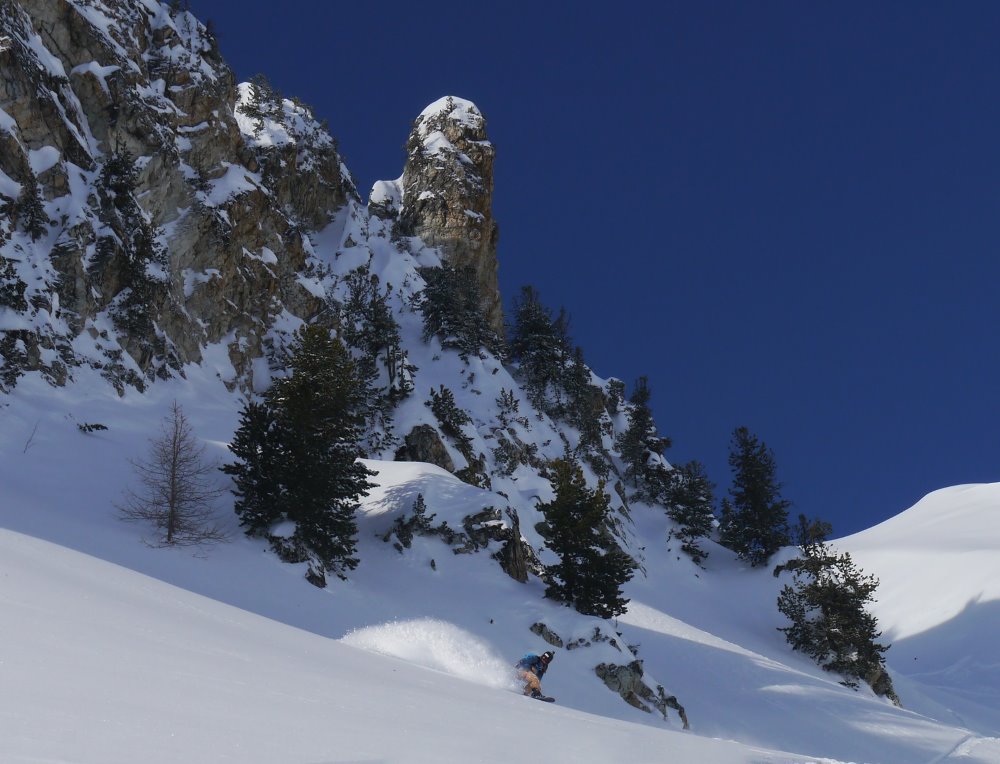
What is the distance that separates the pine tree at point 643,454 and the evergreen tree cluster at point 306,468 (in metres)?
40.4

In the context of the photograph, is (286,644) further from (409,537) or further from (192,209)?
(192,209)

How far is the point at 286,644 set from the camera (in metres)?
9.68

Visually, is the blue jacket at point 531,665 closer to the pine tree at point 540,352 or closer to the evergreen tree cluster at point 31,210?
the evergreen tree cluster at point 31,210

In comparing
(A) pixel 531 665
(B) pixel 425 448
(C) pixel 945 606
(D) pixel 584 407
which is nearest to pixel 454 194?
(D) pixel 584 407

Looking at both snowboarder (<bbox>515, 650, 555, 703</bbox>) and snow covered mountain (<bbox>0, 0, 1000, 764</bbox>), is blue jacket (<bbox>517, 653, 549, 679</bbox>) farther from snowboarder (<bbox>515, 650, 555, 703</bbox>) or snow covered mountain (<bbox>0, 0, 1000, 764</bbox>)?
snow covered mountain (<bbox>0, 0, 1000, 764</bbox>)

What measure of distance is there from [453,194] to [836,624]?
5439cm

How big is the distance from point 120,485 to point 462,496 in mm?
12436

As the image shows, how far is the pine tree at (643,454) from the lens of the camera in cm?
6331

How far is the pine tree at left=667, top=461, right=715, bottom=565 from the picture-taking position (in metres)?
56.3

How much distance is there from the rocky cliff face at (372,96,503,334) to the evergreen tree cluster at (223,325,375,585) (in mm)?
50270

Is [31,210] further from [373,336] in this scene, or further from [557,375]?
[557,375]

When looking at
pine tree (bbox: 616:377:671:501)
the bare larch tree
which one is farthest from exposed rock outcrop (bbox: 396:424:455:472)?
pine tree (bbox: 616:377:671:501)

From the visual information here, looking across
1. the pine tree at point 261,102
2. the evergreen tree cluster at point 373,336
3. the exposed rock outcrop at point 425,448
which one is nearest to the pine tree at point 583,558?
the exposed rock outcrop at point 425,448

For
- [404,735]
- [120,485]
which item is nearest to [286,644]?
[404,735]
